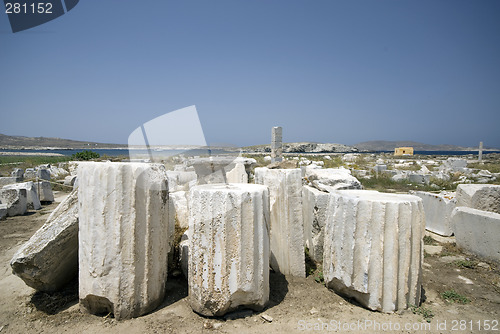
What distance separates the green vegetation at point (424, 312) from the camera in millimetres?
2765

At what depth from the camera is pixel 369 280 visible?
2.82 metres

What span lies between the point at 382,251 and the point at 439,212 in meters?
3.99

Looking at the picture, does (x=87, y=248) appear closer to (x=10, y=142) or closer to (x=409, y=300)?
(x=409, y=300)

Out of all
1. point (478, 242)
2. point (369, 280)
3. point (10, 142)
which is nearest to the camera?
point (369, 280)

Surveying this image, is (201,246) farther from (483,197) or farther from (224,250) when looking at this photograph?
(483,197)

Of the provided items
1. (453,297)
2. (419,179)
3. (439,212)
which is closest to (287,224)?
(453,297)

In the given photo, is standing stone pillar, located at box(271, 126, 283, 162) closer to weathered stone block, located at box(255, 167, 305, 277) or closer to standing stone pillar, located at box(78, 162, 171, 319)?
weathered stone block, located at box(255, 167, 305, 277)

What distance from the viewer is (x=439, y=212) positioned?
5855 mm

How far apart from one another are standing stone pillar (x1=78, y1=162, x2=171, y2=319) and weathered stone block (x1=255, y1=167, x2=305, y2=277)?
1553mm

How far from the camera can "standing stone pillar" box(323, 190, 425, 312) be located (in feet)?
9.15

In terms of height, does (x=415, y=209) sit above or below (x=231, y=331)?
above

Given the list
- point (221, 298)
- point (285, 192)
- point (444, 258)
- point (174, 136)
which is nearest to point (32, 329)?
point (221, 298)

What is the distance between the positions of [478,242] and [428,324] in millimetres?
2631

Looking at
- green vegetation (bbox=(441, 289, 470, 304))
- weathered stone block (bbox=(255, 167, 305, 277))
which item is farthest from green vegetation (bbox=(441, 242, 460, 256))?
weathered stone block (bbox=(255, 167, 305, 277))
